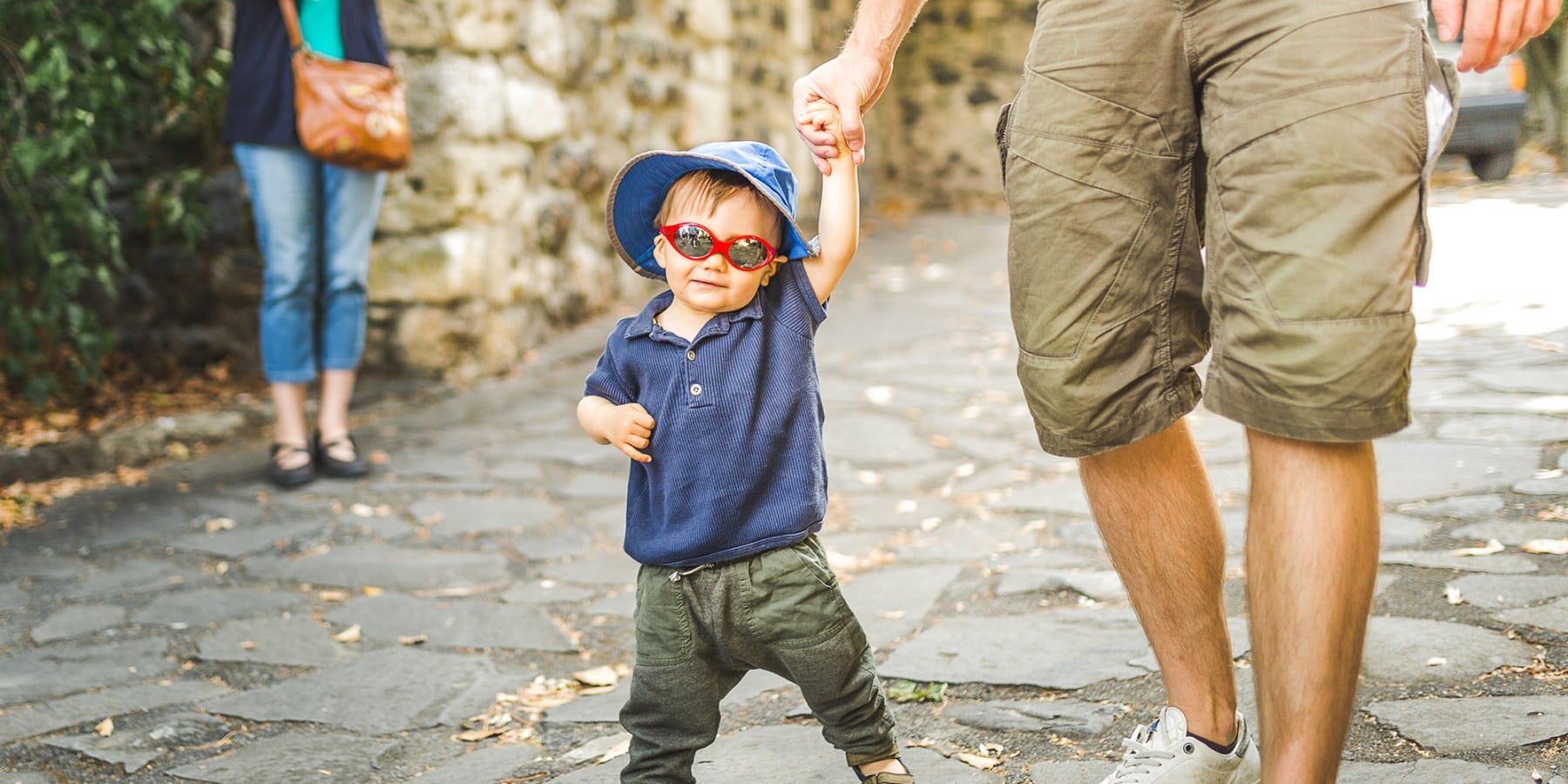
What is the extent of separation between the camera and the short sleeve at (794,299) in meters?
1.75

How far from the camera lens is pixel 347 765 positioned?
6.93 ft

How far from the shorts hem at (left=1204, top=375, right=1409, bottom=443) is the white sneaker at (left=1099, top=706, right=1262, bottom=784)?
0.46 m

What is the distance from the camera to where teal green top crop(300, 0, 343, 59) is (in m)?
3.72

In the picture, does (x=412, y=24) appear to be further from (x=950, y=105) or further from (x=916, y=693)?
(x=950, y=105)

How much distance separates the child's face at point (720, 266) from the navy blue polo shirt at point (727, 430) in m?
0.04

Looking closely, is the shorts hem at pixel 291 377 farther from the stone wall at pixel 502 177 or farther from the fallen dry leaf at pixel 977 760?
the fallen dry leaf at pixel 977 760

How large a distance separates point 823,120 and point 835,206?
0.11 meters

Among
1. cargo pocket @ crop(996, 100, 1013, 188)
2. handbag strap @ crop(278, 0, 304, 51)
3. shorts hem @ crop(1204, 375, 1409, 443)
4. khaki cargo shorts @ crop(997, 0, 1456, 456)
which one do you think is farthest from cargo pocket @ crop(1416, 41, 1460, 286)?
handbag strap @ crop(278, 0, 304, 51)

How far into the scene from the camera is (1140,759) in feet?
5.58

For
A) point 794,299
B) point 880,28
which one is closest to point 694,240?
point 794,299

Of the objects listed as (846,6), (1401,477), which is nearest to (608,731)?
(1401,477)

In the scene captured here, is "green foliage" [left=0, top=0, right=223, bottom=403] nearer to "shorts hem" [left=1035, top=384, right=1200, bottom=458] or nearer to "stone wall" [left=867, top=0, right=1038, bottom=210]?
"shorts hem" [left=1035, top=384, right=1200, bottom=458]

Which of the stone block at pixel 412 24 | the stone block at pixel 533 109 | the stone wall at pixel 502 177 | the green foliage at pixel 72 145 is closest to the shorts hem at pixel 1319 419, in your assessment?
the green foliage at pixel 72 145

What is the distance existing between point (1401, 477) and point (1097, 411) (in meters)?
1.91
